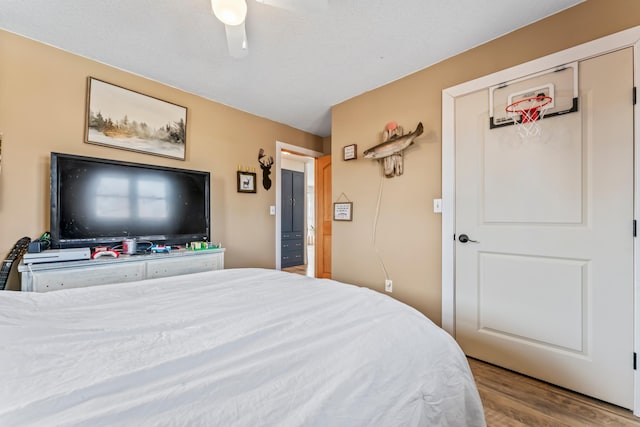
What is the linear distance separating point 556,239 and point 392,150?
137 cm

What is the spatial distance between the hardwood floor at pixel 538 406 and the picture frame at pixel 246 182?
9.29 ft

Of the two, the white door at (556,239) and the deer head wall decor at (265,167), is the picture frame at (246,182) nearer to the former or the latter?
the deer head wall decor at (265,167)

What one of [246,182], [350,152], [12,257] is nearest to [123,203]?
[12,257]

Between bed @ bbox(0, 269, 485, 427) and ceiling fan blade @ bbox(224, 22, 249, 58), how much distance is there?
4.69ft

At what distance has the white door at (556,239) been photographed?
155 cm

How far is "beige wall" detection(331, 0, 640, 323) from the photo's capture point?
1.74 meters

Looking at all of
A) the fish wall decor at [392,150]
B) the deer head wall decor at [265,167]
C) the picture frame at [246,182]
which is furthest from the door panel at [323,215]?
the fish wall decor at [392,150]

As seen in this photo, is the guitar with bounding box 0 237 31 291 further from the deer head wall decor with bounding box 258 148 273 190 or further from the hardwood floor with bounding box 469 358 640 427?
the hardwood floor with bounding box 469 358 640 427

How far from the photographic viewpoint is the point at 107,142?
232cm

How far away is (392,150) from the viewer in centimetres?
250

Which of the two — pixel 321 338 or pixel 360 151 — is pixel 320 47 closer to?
pixel 360 151

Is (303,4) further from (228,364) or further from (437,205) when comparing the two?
(437,205)

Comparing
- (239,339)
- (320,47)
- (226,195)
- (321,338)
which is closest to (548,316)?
(321,338)

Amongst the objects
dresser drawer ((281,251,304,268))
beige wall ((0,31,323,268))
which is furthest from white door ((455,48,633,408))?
dresser drawer ((281,251,304,268))
